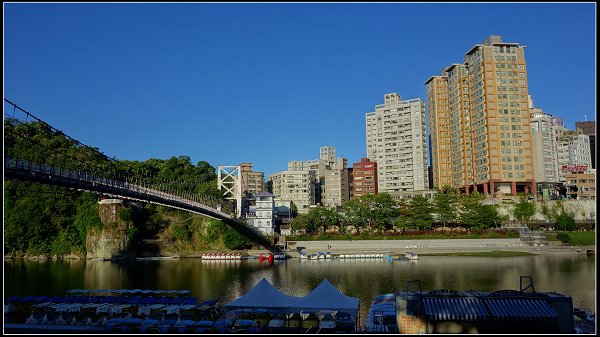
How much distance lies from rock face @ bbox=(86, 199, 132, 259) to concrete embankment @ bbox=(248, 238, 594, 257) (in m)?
17.9

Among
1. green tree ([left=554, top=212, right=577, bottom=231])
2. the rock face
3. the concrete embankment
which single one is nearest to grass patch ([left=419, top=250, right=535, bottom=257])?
the concrete embankment

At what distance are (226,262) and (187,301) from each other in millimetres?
28309

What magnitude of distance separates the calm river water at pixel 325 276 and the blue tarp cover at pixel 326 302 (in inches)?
80.2

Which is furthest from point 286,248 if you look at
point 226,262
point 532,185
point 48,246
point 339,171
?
point 339,171

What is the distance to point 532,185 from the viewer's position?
67.1 m

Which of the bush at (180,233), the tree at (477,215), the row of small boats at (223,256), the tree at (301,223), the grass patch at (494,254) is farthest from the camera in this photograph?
the tree at (301,223)

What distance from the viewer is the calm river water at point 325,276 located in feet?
92.0

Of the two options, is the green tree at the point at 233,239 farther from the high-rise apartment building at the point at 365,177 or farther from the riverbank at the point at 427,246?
the high-rise apartment building at the point at 365,177

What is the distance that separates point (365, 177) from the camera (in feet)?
293

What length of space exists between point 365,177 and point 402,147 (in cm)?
847

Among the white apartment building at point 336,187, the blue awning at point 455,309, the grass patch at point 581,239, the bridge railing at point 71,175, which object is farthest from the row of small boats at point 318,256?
the white apartment building at point 336,187

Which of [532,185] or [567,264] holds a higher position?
Answer: [532,185]

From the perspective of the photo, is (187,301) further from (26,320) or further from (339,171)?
(339,171)

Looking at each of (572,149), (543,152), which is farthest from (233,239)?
(572,149)
